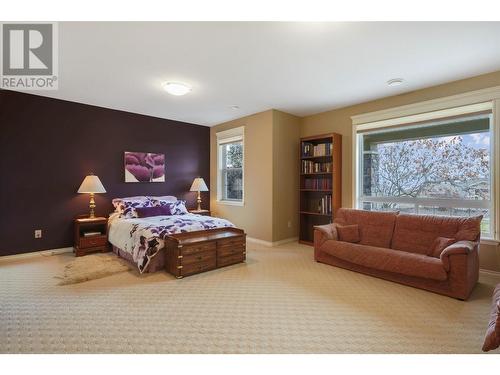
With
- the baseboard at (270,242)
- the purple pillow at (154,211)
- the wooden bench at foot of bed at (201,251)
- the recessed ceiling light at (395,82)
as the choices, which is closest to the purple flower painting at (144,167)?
the purple pillow at (154,211)

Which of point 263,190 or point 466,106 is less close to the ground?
point 466,106

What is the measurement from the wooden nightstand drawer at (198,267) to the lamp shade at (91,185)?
2198 mm

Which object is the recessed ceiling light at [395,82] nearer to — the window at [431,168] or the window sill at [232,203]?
the window at [431,168]

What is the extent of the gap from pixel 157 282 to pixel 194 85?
2.67m

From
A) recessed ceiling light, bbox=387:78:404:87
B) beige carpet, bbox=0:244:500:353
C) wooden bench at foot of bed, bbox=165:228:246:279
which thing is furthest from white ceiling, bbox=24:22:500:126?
beige carpet, bbox=0:244:500:353

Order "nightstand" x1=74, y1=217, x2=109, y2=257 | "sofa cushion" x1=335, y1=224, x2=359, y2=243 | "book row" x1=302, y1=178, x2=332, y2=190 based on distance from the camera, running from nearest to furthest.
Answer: "sofa cushion" x1=335, y1=224, x2=359, y2=243, "nightstand" x1=74, y1=217, x2=109, y2=257, "book row" x1=302, y1=178, x2=332, y2=190

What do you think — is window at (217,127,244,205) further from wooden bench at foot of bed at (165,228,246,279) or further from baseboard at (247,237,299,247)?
wooden bench at foot of bed at (165,228,246,279)

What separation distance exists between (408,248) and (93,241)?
15.5ft

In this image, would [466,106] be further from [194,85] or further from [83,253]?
[83,253]

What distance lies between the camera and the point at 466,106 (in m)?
3.34

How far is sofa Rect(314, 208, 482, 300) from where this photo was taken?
2580 mm

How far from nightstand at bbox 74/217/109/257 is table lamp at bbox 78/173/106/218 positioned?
0.19 metres

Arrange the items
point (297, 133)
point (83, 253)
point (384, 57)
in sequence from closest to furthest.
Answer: point (384, 57) < point (83, 253) < point (297, 133)
